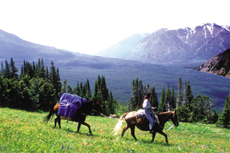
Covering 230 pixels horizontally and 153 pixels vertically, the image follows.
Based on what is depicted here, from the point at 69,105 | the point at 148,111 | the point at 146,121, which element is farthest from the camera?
the point at 69,105

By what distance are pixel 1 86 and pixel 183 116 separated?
76.2 metres

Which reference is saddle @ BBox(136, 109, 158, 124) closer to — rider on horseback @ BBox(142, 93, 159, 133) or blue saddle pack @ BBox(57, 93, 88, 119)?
rider on horseback @ BBox(142, 93, 159, 133)

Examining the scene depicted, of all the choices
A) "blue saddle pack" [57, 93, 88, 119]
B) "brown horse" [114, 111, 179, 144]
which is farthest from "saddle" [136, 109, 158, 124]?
"blue saddle pack" [57, 93, 88, 119]

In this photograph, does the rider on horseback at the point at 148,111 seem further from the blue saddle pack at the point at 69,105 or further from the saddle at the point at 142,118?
the blue saddle pack at the point at 69,105

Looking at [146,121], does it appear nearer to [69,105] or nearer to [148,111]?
[148,111]

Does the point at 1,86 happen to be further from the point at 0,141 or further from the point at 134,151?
the point at 134,151

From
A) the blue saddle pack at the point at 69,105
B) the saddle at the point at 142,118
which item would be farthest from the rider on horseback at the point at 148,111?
the blue saddle pack at the point at 69,105

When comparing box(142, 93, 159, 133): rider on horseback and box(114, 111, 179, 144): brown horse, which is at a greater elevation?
box(142, 93, 159, 133): rider on horseback

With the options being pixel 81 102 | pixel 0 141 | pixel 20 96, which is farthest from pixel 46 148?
pixel 20 96

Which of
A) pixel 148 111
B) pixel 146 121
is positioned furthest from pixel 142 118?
pixel 148 111

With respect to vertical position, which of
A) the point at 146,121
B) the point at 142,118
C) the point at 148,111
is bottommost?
the point at 146,121

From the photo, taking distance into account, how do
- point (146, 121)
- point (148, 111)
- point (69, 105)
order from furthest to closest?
point (69, 105) < point (146, 121) < point (148, 111)

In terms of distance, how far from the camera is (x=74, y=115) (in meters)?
11.8

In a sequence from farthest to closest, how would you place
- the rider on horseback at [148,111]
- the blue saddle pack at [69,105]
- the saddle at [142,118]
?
1. the blue saddle pack at [69,105]
2. the saddle at [142,118]
3. the rider on horseback at [148,111]
